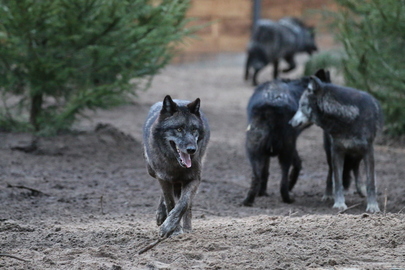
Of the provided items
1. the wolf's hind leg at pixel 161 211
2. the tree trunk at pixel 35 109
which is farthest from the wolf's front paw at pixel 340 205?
the tree trunk at pixel 35 109

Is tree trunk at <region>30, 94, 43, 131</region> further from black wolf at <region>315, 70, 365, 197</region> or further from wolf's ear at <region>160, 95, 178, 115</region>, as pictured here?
wolf's ear at <region>160, 95, 178, 115</region>

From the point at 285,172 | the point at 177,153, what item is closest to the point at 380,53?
the point at 285,172

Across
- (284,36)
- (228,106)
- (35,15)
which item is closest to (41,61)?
(35,15)

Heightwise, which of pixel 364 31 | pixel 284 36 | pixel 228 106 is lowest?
pixel 228 106

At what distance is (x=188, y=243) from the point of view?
548 centimetres

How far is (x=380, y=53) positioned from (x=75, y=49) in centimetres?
532

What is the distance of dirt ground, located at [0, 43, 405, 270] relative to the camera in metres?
5.15

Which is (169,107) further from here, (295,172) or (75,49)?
(75,49)

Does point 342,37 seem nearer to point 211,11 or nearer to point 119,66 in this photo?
point 119,66

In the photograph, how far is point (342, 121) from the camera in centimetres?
805

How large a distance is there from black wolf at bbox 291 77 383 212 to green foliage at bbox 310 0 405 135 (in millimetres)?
2819

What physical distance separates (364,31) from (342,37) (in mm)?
A: 568

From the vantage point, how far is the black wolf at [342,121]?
8.04 meters

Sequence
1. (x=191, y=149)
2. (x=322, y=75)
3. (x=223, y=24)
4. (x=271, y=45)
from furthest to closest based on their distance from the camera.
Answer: (x=223, y=24) < (x=271, y=45) < (x=322, y=75) < (x=191, y=149)
